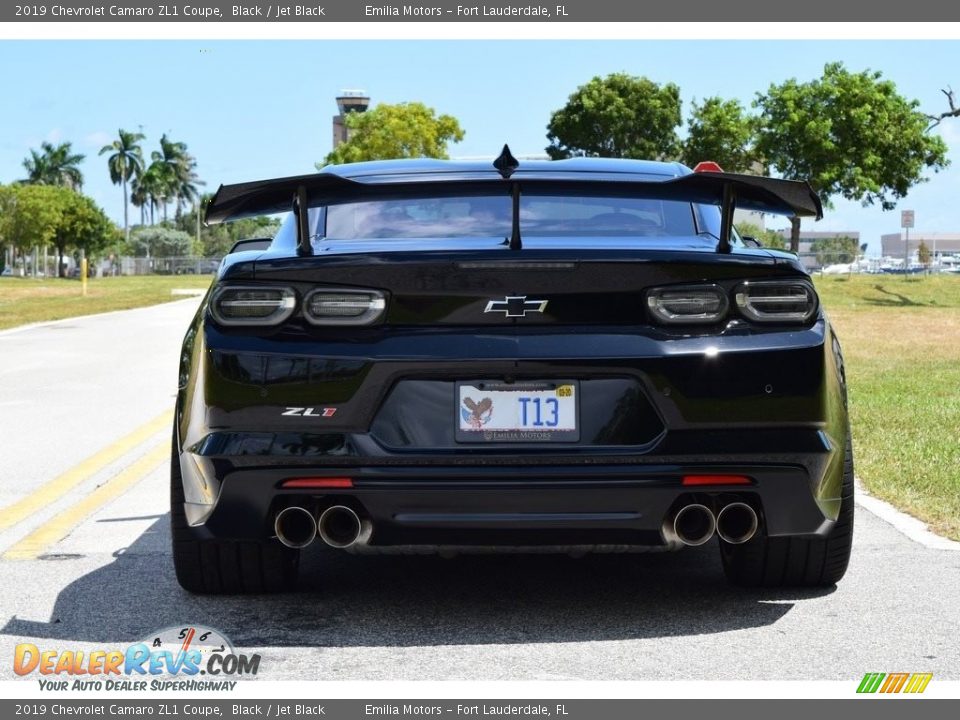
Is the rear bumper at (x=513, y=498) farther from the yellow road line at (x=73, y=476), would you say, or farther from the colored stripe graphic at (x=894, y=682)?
the yellow road line at (x=73, y=476)

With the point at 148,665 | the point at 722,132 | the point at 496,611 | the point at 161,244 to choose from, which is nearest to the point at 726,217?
the point at 496,611

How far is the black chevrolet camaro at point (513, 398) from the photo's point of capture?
4297mm

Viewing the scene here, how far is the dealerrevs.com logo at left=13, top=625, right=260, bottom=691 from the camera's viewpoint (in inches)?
156

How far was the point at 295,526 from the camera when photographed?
4512 mm

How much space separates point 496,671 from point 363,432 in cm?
81

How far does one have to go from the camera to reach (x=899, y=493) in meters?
7.13

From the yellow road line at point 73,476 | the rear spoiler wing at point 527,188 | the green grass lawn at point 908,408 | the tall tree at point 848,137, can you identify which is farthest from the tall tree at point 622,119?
the rear spoiler wing at point 527,188

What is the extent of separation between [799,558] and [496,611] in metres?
1.05

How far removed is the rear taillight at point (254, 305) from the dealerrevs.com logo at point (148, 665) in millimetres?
969

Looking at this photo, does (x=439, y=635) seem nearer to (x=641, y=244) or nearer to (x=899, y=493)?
(x=641, y=244)

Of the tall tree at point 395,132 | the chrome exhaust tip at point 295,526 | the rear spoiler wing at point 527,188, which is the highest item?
the tall tree at point 395,132
